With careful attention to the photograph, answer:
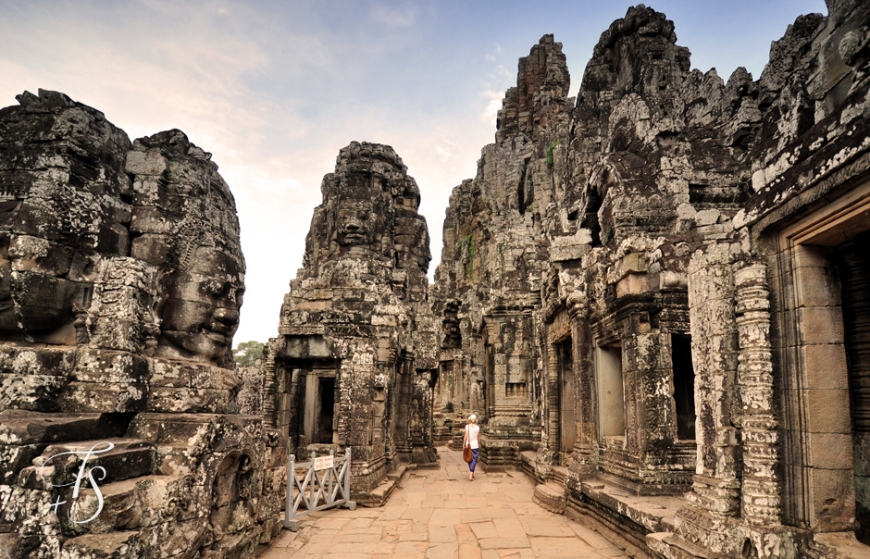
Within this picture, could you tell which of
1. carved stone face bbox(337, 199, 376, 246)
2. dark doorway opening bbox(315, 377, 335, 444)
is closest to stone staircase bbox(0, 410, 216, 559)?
carved stone face bbox(337, 199, 376, 246)

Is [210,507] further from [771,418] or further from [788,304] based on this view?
[788,304]

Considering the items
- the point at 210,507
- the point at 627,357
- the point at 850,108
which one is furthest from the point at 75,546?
the point at 627,357

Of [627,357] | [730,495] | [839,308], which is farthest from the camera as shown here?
Result: [627,357]

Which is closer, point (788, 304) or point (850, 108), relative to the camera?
point (850, 108)

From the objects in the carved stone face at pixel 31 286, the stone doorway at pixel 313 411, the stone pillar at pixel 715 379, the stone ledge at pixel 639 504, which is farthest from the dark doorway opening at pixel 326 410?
the stone pillar at pixel 715 379

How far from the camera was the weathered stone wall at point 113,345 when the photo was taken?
10.9ft

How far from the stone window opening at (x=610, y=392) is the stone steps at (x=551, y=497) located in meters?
1.44

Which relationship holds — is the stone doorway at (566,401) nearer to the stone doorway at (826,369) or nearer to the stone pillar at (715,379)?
the stone pillar at (715,379)

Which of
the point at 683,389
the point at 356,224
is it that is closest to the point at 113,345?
the point at 683,389

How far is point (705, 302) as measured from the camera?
453cm

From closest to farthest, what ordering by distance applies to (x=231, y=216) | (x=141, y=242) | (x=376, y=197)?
(x=141, y=242)
(x=231, y=216)
(x=376, y=197)

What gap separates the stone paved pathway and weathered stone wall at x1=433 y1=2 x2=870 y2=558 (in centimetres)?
63

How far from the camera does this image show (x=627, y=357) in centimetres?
746

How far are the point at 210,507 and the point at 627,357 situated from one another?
18.6 ft
